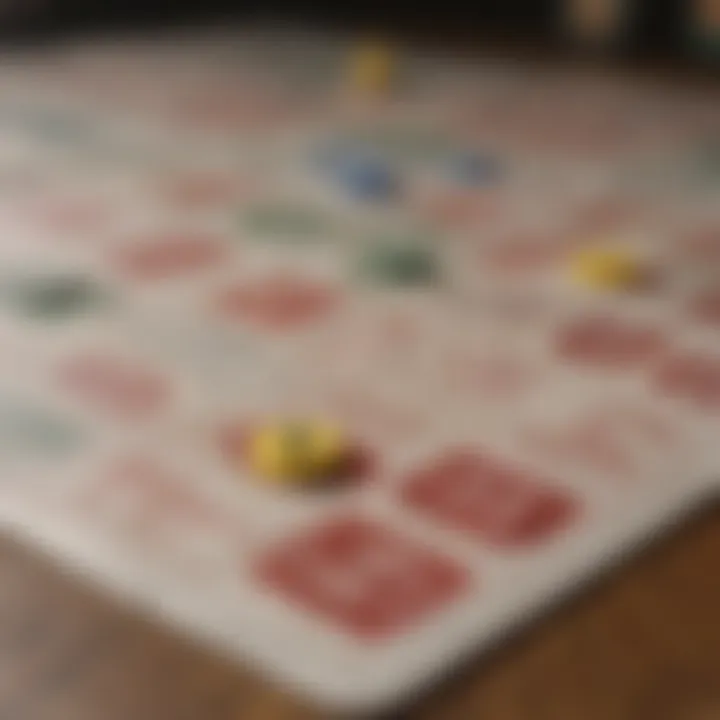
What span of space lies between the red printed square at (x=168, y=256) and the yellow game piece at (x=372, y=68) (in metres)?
0.77

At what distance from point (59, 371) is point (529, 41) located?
1690 millimetres

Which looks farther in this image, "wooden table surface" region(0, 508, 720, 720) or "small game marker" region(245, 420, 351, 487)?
"small game marker" region(245, 420, 351, 487)

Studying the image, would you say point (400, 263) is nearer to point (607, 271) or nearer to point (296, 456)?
point (607, 271)

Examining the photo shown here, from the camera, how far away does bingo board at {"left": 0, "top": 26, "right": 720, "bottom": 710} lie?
0.87 meters

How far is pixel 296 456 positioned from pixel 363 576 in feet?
0.46

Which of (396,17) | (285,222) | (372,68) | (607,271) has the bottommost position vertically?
(396,17)

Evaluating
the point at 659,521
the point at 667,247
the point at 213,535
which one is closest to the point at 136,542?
the point at 213,535

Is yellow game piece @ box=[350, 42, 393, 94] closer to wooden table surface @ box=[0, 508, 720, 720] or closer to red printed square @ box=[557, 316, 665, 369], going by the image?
red printed square @ box=[557, 316, 665, 369]

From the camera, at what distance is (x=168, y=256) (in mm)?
1449

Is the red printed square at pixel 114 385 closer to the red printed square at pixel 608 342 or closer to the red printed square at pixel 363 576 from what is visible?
the red printed square at pixel 363 576

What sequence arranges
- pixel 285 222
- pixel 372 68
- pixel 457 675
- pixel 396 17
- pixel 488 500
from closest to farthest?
pixel 457 675
pixel 488 500
pixel 285 222
pixel 372 68
pixel 396 17

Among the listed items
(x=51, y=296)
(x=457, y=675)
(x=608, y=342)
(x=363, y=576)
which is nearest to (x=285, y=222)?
(x=51, y=296)

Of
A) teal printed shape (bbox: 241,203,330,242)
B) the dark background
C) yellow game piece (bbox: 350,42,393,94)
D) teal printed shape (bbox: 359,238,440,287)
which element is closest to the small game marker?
teal printed shape (bbox: 359,238,440,287)

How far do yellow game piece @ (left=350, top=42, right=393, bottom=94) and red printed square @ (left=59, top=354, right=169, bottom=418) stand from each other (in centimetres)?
112
